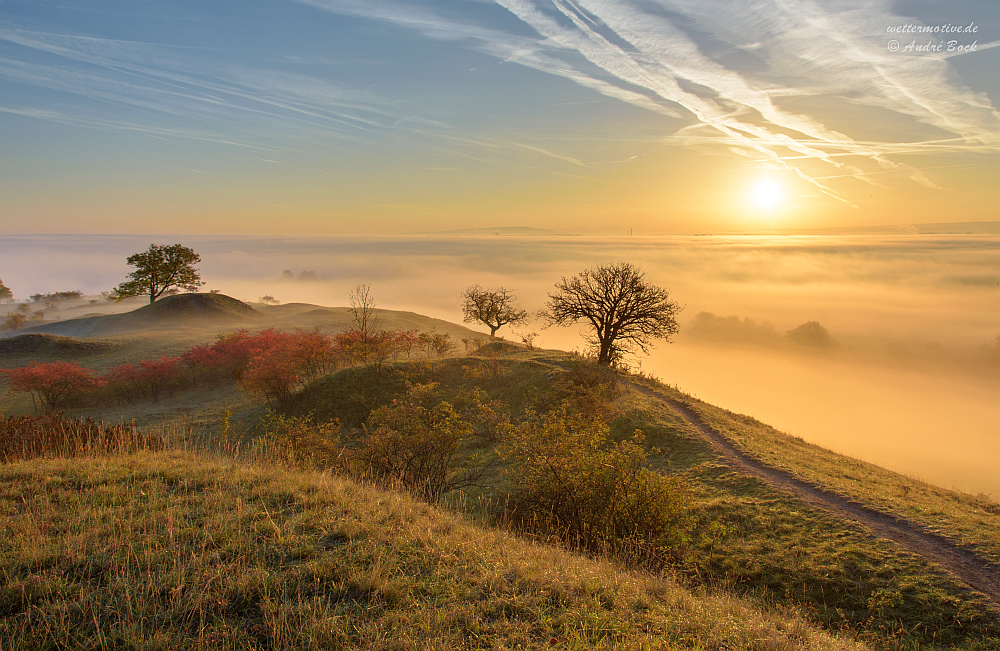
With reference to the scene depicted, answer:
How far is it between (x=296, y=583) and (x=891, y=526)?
13865mm

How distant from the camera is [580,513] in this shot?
398 inches

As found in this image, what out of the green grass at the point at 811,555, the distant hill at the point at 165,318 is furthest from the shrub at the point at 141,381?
the green grass at the point at 811,555

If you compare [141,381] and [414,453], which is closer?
[414,453]

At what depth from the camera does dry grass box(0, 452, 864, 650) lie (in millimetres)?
4621

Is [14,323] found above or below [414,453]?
below

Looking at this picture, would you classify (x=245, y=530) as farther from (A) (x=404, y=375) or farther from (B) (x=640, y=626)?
(A) (x=404, y=375)

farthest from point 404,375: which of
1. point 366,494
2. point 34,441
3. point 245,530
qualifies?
point 245,530

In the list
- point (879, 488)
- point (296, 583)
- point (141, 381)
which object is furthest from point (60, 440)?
point (141, 381)

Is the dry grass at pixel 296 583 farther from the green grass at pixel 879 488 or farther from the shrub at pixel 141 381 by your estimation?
the shrub at pixel 141 381

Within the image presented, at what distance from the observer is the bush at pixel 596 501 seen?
9602 mm

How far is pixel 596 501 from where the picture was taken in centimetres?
1038

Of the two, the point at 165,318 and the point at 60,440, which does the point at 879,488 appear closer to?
the point at 60,440

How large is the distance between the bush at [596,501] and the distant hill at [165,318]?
186 ft

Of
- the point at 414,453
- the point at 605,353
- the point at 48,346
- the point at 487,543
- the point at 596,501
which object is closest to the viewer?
the point at 487,543
